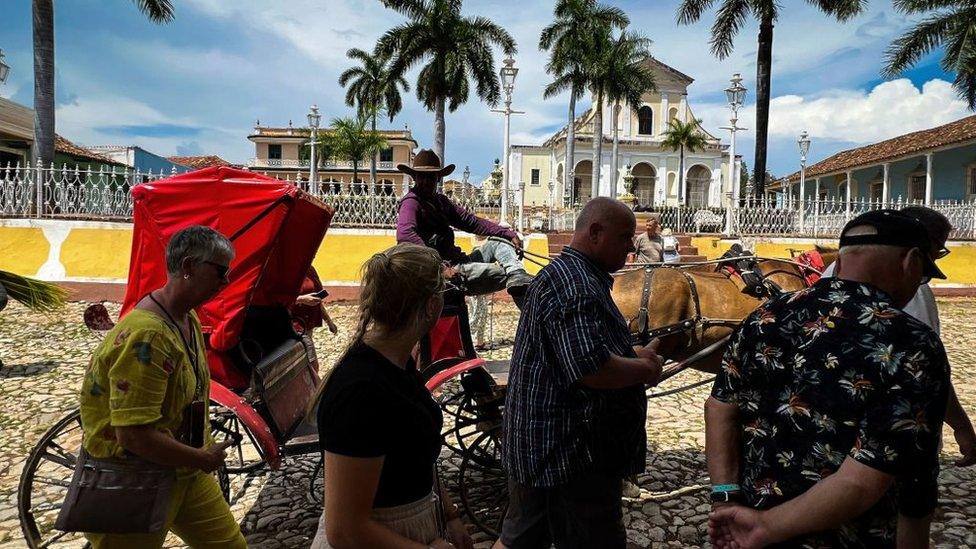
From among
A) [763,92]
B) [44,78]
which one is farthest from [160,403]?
[763,92]

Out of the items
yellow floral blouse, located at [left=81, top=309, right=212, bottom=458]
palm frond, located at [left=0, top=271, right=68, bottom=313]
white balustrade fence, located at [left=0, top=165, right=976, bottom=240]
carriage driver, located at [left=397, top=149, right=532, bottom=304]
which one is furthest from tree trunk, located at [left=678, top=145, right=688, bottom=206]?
yellow floral blouse, located at [left=81, top=309, right=212, bottom=458]

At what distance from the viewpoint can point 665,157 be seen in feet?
154

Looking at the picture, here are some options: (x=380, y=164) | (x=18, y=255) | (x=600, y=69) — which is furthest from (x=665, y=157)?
(x=18, y=255)

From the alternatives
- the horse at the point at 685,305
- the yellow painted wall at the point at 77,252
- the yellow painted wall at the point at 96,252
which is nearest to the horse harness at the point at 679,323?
the horse at the point at 685,305

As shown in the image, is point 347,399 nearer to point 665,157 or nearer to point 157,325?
point 157,325

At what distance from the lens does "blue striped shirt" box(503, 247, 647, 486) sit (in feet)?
6.89

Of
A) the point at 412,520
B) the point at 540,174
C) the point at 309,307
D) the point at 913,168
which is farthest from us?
the point at 540,174

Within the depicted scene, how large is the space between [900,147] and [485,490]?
3002 cm

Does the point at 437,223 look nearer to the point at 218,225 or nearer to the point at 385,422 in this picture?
the point at 218,225

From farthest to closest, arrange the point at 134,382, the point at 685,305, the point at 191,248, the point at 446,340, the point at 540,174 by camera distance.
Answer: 1. the point at 540,174
2. the point at 685,305
3. the point at 446,340
4. the point at 191,248
5. the point at 134,382

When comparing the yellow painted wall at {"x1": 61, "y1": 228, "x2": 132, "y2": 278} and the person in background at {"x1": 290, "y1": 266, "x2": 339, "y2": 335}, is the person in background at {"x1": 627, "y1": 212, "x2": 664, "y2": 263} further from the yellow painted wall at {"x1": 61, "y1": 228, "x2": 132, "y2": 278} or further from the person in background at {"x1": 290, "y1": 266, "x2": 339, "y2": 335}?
the yellow painted wall at {"x1": 61, "y1": 228, "x2": 132, "y2": 278}

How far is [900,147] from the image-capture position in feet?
87.1

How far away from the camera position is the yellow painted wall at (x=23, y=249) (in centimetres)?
1134

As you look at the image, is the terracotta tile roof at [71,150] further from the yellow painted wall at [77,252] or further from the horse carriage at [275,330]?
the horse carriage at [275,330]
